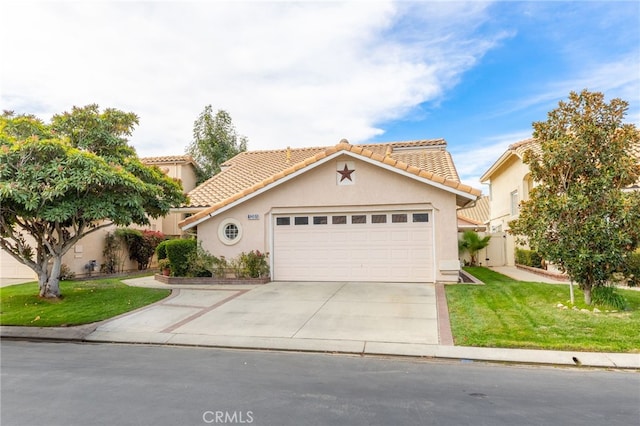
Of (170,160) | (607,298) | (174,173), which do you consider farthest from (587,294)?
(170,160)

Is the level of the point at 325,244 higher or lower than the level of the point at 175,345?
higher

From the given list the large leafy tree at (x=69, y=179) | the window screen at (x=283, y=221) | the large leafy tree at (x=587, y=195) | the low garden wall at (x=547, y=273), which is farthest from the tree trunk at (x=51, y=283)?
the low garden wall at (x=547, y=273)

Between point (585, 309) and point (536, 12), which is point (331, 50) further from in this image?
point (585, 309)

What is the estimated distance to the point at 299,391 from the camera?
Result: 14.8 ft

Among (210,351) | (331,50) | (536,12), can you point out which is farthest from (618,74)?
(210,351)

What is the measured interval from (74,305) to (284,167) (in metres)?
10.2

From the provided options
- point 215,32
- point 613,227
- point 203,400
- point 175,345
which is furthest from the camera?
point 215,32

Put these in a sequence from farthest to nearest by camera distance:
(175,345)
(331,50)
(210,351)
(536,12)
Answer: (331,50), (536,12), (175,345), (210,351)

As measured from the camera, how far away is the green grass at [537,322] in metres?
6.20

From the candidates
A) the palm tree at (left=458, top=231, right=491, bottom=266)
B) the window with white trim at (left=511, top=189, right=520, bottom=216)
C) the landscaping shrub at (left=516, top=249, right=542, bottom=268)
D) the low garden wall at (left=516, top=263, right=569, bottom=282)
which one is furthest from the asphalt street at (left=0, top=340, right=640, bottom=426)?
the window with white trim at (left=511, top=189, right=520, bottom=216)

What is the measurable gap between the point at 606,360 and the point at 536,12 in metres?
9.13

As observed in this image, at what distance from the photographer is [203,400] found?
421 centimetres

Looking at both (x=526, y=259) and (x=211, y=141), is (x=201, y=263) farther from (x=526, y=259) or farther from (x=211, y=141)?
(x=211, y=141)

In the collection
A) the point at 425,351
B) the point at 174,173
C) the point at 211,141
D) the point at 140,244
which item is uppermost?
the point at 211,141
